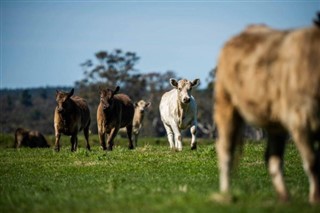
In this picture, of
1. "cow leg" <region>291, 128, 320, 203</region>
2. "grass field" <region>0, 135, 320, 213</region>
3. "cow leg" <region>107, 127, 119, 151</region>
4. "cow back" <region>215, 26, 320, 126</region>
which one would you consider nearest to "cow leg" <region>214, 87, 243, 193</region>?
"cow back" <region>215, 26, 320, 126</region>

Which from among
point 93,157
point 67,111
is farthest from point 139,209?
point 67,111

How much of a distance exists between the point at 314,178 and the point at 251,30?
2737mm

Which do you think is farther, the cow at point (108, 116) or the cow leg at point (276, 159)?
the cow at point (108, 116)

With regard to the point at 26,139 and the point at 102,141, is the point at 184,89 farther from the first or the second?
the point at 26,139

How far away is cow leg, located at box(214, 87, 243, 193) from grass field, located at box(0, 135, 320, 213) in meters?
0.45

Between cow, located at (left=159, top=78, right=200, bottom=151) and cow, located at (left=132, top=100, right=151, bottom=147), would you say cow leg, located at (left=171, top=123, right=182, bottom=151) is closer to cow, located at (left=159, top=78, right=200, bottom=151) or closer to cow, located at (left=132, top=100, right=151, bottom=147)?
cow, located at (left=159, top=78, right=200, bottom=151)

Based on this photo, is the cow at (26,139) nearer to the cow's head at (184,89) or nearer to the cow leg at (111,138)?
the cow leg at (111,138)

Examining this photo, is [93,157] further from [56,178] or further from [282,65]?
[282,65]

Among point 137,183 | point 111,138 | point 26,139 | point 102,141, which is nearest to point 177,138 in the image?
point 111,138

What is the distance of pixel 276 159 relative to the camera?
391 inches

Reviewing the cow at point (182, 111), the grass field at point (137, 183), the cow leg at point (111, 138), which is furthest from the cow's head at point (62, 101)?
the cow at point (182, 111)

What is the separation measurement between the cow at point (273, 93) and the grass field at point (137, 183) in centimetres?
65

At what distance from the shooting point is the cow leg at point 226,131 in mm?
9992

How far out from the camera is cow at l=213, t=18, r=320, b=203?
861 centimetres
